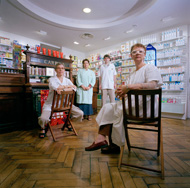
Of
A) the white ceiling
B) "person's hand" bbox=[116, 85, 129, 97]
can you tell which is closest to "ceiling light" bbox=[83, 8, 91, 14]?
the white ceiling

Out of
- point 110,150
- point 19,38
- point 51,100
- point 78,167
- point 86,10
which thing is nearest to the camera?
point 78,167

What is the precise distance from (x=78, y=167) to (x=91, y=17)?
4.33 metres

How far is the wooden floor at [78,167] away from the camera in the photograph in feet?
3.34

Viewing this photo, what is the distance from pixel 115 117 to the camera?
137 cm

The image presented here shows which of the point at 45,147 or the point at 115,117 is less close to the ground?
the point at 115,117

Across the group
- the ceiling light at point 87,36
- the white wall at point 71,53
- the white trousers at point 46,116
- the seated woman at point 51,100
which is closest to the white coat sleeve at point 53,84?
the seated woman at point 51,100

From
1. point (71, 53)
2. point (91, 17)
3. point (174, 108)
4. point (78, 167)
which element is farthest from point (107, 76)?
point (71, 53)

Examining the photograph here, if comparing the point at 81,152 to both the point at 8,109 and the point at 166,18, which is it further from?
the point at 166,18

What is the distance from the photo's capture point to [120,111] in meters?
1.34

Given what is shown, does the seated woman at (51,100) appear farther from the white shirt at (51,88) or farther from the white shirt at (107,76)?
the white shirt at (107,76)

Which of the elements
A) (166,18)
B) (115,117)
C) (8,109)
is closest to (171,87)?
(166,18)

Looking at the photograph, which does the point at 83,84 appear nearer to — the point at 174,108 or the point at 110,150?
the point at 110,150

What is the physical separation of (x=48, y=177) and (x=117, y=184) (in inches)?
23.3

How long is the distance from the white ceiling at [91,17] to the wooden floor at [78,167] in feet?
11.2
